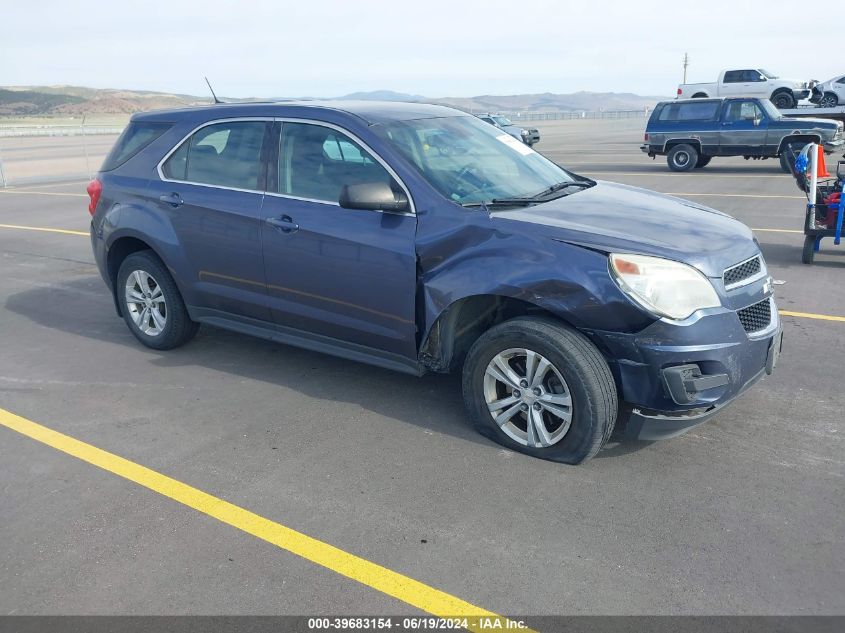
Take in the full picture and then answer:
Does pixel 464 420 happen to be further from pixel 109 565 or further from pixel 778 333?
pixel 109 565

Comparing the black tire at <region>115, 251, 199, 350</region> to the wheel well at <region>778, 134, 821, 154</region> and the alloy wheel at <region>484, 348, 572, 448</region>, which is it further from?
the wheel well at <region>778, 134, 821, 154</region>

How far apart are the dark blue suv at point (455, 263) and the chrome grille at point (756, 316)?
0.05 ft

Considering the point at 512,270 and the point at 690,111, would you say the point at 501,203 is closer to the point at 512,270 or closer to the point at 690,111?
the point at 512,270

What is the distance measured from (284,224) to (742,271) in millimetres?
2683

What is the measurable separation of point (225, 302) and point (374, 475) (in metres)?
1.97

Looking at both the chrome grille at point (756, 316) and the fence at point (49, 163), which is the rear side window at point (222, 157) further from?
the fence at point (49, 163)

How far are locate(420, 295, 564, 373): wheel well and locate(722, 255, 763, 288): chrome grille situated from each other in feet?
3.24

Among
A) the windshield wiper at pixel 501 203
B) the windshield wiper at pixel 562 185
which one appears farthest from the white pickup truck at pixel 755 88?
the windshield wiper at pixel 501 203

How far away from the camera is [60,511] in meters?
3.64

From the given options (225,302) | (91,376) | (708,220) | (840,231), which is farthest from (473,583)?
(840,231)

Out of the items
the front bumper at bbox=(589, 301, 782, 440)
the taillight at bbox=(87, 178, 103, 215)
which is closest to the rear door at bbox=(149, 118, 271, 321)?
the taillight at bbox=(87, 178, 103, 215)

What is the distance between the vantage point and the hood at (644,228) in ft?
12.3

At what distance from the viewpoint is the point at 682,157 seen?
63.7ft

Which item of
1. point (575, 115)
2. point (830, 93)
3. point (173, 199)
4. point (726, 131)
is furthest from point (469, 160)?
point (575, 115)
